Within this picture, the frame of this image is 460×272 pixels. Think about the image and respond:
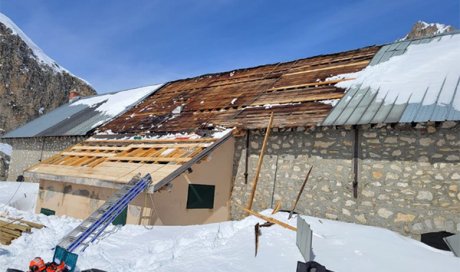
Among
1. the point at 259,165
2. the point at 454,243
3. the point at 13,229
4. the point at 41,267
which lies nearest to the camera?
the point at 41,267

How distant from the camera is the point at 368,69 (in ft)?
36.8

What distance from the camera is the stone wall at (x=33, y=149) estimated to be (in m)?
18.4

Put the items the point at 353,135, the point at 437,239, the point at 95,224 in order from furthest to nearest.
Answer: the point at 353,135 → the point at 95,224 → the point at 437,239

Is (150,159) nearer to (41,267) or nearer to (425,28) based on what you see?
(41,267)

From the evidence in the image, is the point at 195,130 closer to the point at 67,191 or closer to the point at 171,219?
the point at 171,219

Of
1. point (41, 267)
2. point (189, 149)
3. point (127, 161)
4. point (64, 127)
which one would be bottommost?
point (41, 267)

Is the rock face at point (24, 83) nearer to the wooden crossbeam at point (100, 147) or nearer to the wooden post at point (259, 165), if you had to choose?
the wooden crossbeam at point (100, 147)

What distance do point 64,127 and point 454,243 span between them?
18451 mm

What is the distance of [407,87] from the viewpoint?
9273 mm

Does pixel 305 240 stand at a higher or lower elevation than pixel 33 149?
lower

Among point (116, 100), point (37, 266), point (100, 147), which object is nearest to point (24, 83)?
point (116, 100)

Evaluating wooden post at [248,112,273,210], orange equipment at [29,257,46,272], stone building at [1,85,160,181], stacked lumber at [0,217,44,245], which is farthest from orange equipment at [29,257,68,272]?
stone building at [1,85,160,181]

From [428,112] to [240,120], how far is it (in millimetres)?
5407

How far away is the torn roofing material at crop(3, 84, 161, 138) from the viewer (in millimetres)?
17891
